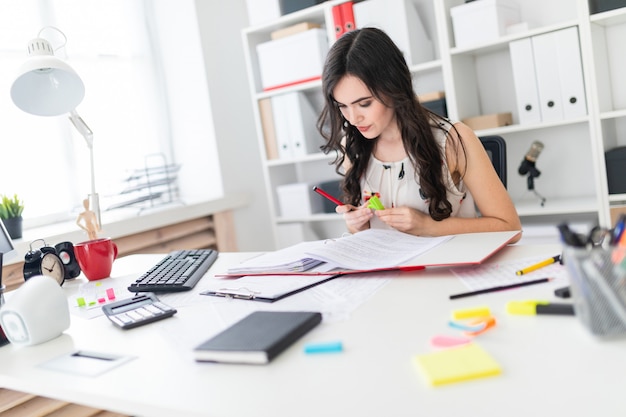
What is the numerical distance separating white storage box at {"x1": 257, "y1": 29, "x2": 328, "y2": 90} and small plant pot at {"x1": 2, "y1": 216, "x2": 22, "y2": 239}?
1.41 m

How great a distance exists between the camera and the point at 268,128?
3.19 m

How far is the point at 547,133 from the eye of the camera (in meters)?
2.65

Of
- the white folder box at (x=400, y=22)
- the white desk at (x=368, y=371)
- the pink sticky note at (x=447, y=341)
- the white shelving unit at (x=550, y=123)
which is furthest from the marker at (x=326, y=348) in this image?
the white folder box at (x=400, y=22)

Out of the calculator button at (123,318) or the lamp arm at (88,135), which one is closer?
the calculator button at (123,318)

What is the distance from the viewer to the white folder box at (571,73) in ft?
7.52

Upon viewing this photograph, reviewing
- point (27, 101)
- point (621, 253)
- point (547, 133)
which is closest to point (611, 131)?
point (547, 133)

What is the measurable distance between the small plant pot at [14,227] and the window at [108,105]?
36cm

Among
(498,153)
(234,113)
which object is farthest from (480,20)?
(234,113)

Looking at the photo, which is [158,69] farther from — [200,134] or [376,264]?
[376,264]

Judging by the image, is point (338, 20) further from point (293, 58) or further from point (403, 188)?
point (403, 188)

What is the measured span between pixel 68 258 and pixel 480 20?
1831mm

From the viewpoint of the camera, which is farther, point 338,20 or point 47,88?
point 338,20

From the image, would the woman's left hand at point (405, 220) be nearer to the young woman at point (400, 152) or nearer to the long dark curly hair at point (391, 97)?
the young woman at point (400, 152)

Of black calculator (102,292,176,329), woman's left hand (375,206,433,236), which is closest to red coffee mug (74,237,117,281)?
black calculator (102,292,176,329)
